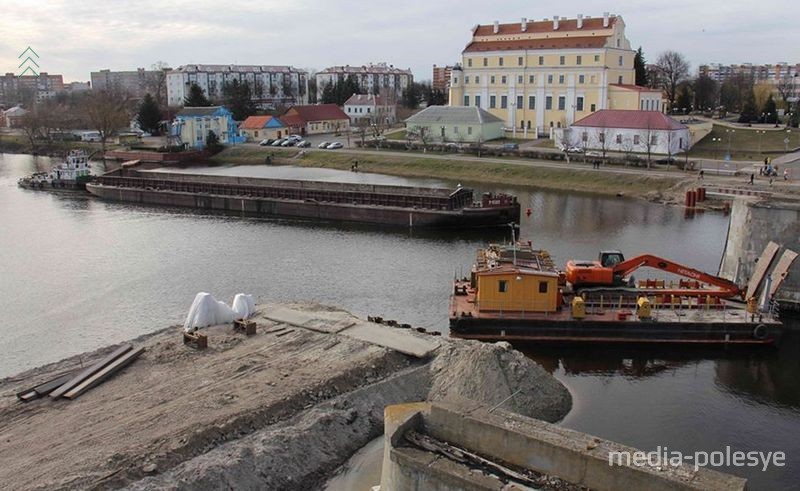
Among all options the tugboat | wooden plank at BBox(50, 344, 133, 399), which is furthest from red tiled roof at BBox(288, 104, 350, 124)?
wooden plank at BBox(50, 344, 133, 399)

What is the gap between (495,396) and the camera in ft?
50.8

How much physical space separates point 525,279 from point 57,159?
2779 inches

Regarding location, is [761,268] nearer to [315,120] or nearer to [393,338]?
[393,338]

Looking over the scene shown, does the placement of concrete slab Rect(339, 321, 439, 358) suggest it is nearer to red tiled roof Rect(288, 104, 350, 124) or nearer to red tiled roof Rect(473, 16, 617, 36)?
red tiled roof Rect(473, 16, 617, 36)

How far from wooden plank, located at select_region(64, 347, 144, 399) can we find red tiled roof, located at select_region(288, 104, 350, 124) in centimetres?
6821

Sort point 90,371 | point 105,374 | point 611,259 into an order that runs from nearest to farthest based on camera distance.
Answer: point 105,374
point 90,371
point 611,259

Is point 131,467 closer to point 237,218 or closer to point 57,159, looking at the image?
point 237,218

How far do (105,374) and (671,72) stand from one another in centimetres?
8529

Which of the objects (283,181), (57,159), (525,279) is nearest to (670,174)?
(283,181)

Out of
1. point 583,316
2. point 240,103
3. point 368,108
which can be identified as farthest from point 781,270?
point 368,108

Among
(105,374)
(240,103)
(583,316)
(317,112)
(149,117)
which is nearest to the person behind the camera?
(105,374)

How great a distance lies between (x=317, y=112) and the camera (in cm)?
8544

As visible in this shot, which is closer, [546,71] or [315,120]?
[546,71]

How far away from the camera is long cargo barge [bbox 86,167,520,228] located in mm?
36500
